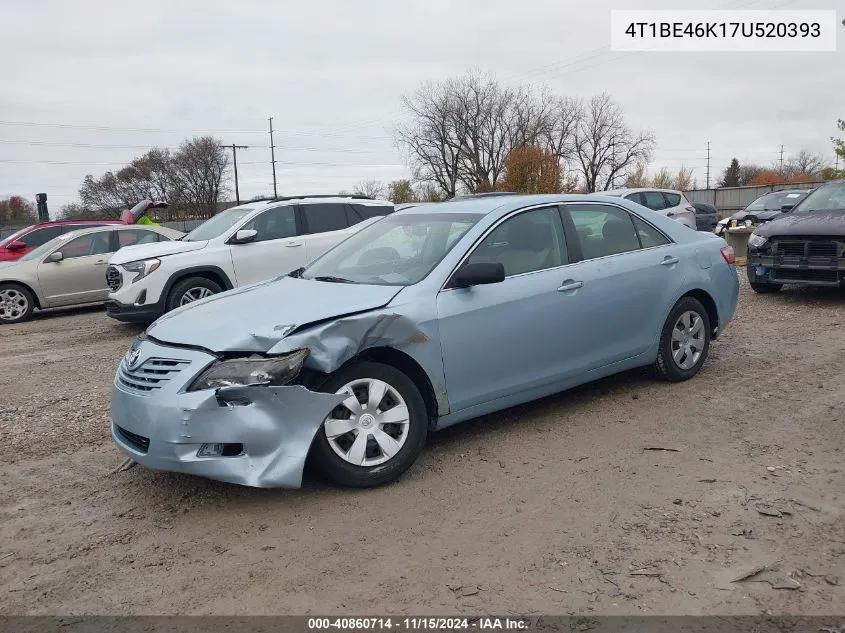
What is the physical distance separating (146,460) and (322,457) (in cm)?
94

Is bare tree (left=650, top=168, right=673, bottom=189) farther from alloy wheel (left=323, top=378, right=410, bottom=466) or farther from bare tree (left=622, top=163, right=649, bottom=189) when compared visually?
alloy wheel (left=323, top=378, right=410, bottom=466)

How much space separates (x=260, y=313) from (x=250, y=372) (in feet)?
1.64

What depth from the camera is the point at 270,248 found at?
9680 millimetres

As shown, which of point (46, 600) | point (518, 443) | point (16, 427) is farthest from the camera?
point (16, 427)

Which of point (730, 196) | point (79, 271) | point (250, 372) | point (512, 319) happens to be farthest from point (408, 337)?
point (730, 196)

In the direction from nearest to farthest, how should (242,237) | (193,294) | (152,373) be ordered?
(152,373)
(193,294)
(242,237)

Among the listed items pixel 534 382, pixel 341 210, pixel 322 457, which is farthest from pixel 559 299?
pixel 341 210

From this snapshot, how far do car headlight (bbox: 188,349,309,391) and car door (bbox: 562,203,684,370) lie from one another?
2.07 meters

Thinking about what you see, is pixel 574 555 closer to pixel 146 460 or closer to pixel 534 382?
pixel 534 382

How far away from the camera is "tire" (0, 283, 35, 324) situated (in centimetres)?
1142

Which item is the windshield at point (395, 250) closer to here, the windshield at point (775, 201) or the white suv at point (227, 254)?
the white suv at point (227, 254)

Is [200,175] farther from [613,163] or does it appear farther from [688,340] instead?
[688,340]

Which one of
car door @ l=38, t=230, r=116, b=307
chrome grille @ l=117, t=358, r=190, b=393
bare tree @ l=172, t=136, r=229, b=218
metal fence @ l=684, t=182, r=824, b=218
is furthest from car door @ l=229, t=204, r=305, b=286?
bare tree @ l=172, t=136, r=229, b=218

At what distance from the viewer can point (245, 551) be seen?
3334mm
